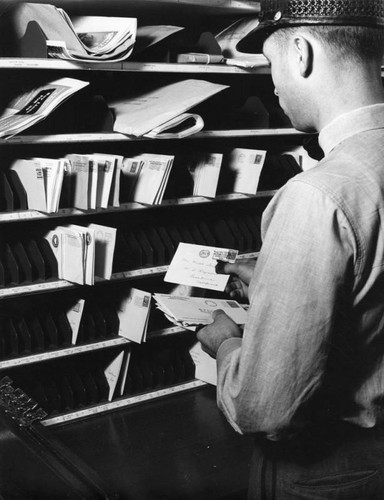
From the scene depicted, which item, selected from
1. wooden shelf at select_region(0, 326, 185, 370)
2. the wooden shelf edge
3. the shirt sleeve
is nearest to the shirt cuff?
the shirt sleeve

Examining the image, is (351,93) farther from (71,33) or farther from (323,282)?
(71,33)

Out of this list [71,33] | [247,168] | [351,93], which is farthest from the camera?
[247,168]

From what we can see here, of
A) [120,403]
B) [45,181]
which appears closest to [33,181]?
[45,181]

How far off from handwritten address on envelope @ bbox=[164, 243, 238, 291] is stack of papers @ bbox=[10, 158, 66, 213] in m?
0.59

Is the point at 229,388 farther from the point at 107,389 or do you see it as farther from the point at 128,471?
the point at 107,389

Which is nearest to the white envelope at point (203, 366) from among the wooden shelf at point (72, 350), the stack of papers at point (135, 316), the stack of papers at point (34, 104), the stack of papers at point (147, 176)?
the wooden shelf at point (72, 350)

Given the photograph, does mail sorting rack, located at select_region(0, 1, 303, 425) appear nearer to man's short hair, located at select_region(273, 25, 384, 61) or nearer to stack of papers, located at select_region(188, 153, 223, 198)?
stack of papers, located at select_region(188, 153, 223, 198)

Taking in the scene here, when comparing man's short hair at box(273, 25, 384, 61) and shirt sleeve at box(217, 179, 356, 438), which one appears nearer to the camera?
shirt sleeve at box(217, 179, 356, 438)

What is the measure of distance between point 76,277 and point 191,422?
1.04 m

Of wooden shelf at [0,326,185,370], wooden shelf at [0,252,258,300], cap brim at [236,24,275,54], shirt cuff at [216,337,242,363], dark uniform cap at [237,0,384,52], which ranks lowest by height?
wooden shelf at [0,326,185,370]

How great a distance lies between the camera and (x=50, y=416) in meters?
3.26

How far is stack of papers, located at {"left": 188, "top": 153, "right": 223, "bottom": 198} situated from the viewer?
10.6ft

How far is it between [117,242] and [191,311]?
49.9 inches

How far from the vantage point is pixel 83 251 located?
2.90 m
